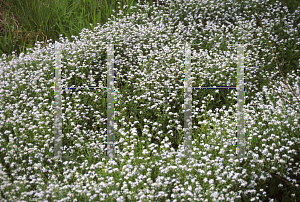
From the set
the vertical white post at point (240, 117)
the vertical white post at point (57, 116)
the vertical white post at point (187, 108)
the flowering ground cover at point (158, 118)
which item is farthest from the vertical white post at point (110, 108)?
the vertical white post at point (240, 117)

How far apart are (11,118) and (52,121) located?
1.86 feet

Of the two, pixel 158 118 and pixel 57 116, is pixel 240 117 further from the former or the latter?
pixel 57 116

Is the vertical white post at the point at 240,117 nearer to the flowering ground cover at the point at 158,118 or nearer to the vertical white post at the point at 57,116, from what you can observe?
the flowering ground cover at the point at 158,118

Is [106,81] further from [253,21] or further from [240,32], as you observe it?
[253,21]

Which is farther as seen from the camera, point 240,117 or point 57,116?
point 57,116

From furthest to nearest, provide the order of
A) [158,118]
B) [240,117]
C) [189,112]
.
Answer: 1. [158,118]
2. [189,112]
3. [240,117]

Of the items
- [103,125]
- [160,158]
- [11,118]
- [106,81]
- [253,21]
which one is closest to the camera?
[160,158]

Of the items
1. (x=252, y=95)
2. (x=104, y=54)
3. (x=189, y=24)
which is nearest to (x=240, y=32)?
(x=189, y=24)

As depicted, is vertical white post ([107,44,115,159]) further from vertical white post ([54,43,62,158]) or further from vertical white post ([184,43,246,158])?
vertical white post ([184,43,246,158])

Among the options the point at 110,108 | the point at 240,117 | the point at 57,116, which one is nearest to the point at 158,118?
the point at 110,108

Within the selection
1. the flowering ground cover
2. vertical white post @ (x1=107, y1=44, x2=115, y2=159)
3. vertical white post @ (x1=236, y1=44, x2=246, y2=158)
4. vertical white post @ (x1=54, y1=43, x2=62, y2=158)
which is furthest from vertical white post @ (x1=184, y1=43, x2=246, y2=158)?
vertical white post @ (x1=54, y1=43, x2=62, y2=158)

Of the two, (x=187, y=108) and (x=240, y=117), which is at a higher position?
(x=187, y=108)

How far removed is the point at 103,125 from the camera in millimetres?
4645

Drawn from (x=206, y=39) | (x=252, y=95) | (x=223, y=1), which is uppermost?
(x=223, y=1)
